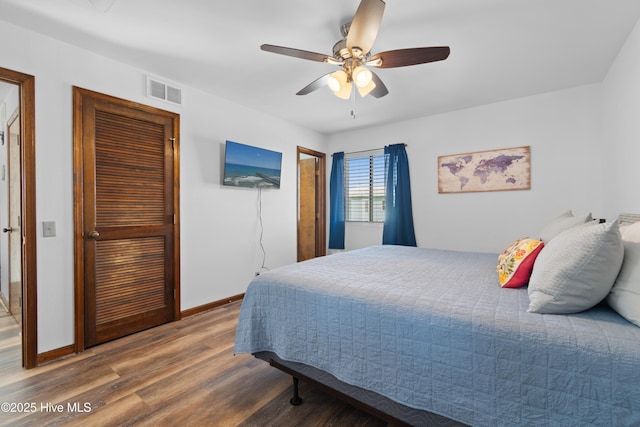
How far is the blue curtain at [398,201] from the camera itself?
4.18 metres

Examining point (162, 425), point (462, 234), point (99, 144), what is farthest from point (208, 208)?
point (462, 234)

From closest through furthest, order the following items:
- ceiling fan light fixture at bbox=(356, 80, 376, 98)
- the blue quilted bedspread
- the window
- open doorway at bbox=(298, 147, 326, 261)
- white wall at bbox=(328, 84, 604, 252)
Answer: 1. the blue quilted bedspread
2. ceiling fan light fixture at bbox=(356, 80, 376, 98)
3. white wall at bbox=(328, 84, 604, 252)
4. the window
5. open doorway at bbox=(298, 147, 326, 261)

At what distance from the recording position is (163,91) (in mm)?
2891

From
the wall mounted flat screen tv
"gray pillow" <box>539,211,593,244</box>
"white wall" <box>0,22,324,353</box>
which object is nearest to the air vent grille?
"white wall" <box>0,22,324,353</box>

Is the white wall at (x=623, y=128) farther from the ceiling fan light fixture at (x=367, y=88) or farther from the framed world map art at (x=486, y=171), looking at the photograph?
the ceiling fan light fixture at (x=367, y=88)

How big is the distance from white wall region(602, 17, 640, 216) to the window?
8.35 feet

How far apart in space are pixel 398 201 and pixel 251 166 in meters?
2.17

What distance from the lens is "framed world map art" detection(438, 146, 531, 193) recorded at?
3.45 metres

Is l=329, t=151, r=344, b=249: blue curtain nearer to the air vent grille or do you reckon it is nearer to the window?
the window

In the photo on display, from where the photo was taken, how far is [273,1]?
1.84m

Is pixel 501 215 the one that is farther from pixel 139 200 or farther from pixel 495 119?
pixel 139 200

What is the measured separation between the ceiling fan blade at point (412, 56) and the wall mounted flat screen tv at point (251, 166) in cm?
207

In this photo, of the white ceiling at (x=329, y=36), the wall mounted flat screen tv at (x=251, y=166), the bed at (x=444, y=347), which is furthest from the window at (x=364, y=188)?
the bed at (x=444, y=347)

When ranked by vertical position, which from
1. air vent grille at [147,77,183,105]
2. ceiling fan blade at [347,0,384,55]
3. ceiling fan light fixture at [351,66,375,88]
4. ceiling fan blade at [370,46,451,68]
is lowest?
ceiling fan light fixture at [351,66,375,88]
